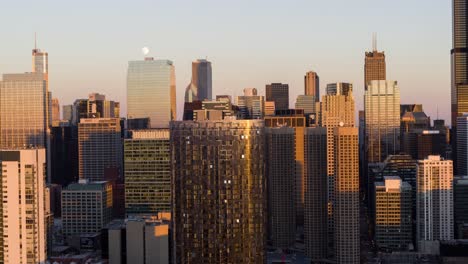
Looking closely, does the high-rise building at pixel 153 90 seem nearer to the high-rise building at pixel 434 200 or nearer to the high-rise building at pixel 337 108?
the high-rise building at pixel 337 108

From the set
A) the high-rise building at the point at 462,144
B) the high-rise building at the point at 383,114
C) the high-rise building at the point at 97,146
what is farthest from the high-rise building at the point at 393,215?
the high-rise building at the point at 383,114

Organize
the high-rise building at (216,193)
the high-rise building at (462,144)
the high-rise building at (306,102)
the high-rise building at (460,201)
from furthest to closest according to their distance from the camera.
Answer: the high-rise building at (306,102) → the high-rise building at (462,144) → the high-rise building at (460,201) → the high-rise building at (216,193)

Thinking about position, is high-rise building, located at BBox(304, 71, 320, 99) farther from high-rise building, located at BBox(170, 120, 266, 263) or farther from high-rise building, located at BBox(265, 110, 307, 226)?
high-rise building, located at BBox(170, 120, 266, 263)

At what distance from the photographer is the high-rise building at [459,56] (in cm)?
16688

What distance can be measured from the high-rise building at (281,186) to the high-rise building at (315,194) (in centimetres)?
287

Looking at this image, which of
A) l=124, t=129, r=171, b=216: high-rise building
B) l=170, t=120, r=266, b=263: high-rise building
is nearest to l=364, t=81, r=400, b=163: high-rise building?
l=124, t=129, r=171, b=216: high-rise building

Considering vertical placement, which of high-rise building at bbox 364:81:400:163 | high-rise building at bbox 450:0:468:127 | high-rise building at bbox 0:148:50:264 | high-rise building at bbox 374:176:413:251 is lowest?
high-rise building at bbox 374:176:413:251

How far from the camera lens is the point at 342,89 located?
162500 millimetres

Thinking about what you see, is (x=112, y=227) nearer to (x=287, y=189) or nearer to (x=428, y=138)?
(x=287, y=189)

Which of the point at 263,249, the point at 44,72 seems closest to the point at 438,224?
the point at 263,249

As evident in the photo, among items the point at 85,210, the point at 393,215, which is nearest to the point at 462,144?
the point at 393,215

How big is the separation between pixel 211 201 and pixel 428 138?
119m

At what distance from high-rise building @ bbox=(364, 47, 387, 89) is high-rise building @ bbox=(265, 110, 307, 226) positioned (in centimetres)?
4759

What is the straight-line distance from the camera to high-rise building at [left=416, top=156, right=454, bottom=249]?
370 ft
